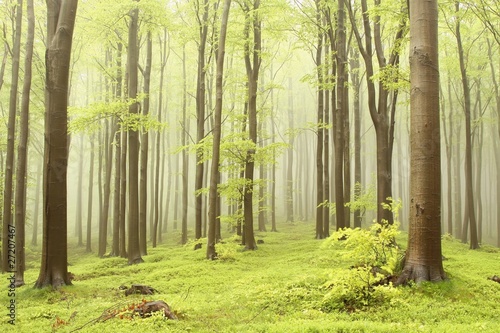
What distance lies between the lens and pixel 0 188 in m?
17.4

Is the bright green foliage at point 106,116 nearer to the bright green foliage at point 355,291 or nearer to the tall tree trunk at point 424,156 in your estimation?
the tall tree trunk at point 424,156

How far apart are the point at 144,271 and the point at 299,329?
837cm

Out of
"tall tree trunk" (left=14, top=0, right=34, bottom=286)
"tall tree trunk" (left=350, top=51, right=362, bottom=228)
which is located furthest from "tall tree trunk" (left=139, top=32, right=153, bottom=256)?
"tall tree trunk" (left=350, top=51, right=362, bottom=228)

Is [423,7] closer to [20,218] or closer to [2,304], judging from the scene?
[2,304]

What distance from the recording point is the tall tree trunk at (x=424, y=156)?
19.5 ft

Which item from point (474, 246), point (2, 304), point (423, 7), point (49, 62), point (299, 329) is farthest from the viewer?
point (474, 246)

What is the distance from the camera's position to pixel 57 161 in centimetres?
808

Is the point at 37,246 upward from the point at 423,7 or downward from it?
downward

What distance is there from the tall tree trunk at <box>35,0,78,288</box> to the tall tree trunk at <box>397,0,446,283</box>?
23.7 ft

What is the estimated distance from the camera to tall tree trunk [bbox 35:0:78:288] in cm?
799

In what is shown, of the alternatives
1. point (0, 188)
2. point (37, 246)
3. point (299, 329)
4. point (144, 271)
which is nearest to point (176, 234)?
point (37, 246)

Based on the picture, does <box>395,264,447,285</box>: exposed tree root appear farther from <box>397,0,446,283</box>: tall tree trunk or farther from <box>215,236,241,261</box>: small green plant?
<box>215,236,241,261</box>: small green plant

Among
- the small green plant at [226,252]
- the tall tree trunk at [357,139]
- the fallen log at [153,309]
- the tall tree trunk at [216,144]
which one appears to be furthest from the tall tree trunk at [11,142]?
the tall tree trunk at [357,139]

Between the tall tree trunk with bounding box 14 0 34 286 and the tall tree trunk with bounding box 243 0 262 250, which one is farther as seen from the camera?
the tall tree trunk with bounding box 243 0 262 250
